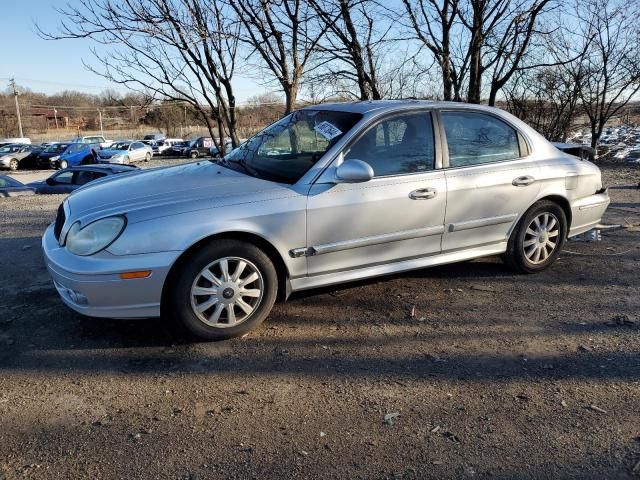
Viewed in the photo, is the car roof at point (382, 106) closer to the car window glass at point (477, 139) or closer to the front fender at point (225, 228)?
the car window glass at point (477, 139)

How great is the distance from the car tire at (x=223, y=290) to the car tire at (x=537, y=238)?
7.49ft

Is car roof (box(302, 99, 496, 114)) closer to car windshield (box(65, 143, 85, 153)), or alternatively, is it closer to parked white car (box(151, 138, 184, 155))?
car windshield (box(65, 143, 85, 153))

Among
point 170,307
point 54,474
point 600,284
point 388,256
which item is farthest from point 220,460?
point 600,284

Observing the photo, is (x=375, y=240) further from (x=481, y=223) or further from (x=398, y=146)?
(x=481, y=223)

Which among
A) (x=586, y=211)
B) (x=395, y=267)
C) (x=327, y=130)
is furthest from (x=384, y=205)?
(x=586, y=211)

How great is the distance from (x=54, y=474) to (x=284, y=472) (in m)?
0.97

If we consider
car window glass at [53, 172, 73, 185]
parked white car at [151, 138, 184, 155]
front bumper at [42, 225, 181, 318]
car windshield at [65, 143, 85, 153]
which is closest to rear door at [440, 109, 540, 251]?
front bumper at [42, 225, 181, 318]

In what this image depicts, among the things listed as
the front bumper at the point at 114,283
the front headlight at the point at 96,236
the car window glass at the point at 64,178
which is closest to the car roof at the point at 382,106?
the front bumper at the point at 114,283

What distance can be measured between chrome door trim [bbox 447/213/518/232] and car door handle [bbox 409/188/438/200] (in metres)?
0.33

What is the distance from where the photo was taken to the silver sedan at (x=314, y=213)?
3.17 m

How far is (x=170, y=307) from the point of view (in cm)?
326

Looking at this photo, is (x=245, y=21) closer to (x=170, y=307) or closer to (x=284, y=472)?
(x=170, y=307)

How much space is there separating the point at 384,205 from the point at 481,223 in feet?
3.29

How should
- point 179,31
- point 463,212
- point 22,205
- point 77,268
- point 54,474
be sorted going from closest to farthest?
point 54,474 < point 77,268 < point 463,212 < point 179,31 < point 22,205
